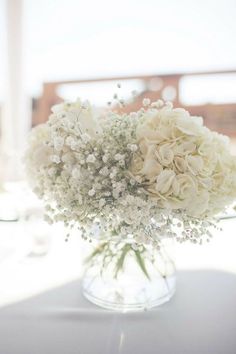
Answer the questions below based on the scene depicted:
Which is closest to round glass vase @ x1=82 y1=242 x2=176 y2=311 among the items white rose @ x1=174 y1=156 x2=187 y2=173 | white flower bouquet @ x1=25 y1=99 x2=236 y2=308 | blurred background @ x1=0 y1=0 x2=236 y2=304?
white flower bouquet @ x1=25 y1=99 x2=236 y2=308

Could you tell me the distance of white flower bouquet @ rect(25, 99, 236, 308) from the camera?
64 centimetres

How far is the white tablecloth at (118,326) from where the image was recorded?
0.68m

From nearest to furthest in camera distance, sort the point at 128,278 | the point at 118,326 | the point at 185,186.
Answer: the point at 185,186, the point at 118,326, the point at 128,278

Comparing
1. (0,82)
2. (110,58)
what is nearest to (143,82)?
(110,58)

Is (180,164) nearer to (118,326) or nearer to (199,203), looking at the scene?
(199,203)

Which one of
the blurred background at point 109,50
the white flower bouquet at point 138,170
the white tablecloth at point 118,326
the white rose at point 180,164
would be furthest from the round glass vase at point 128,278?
the blurred background at point 109,50

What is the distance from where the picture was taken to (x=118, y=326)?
73cm

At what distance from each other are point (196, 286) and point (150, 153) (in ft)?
1.38

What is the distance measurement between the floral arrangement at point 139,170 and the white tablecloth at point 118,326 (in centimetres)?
19

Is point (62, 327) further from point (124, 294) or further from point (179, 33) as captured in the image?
point (179, 33)

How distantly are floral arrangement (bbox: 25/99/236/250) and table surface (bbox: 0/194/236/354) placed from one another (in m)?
0.19

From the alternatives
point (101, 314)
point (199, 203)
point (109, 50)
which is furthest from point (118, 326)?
point (109, 50)

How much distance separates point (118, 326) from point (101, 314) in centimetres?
5

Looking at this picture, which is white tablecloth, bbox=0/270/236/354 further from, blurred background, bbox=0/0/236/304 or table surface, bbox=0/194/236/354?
blurred background, bbox=0/0/236/304
